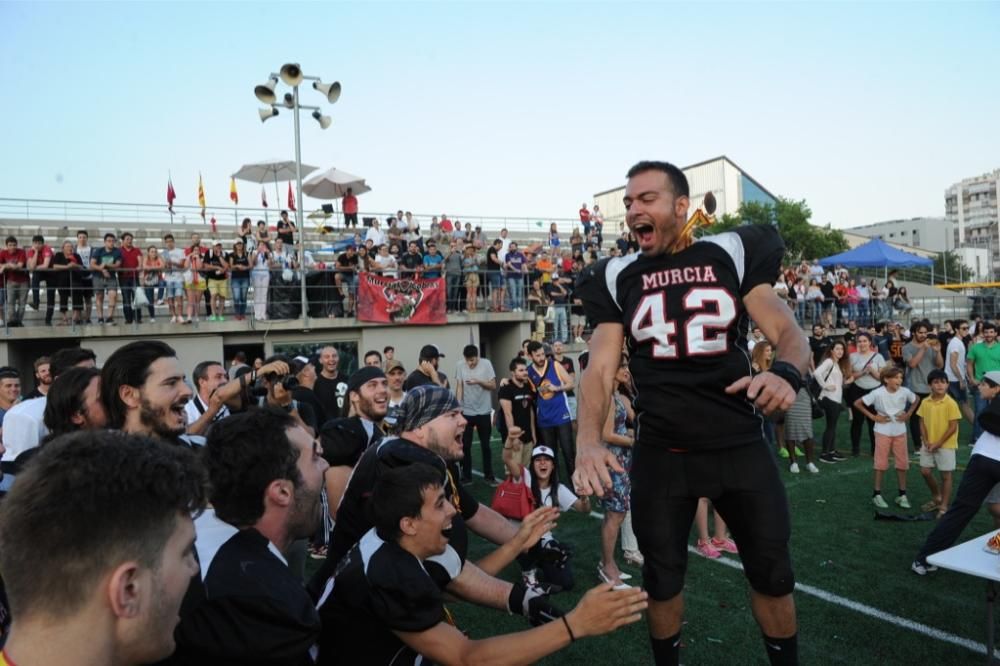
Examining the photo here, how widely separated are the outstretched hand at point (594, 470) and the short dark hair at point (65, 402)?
3029mm

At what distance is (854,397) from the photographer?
40.4ft

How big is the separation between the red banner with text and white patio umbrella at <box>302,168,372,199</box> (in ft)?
14.4

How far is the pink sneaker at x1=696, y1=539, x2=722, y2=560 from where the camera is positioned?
6.89 metres

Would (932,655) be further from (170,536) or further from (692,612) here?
(170,536)

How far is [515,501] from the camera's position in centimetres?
664

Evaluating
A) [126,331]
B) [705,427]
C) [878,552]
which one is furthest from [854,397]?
[126,331]

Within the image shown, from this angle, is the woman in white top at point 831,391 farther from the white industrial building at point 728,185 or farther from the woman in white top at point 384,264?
the white industrial building at point 728,185

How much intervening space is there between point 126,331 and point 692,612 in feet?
41.4

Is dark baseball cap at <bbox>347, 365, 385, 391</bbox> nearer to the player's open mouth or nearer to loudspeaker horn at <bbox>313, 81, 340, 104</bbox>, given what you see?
the player's open mouth

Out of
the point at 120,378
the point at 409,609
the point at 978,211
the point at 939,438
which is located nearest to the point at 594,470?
the point at 409,609

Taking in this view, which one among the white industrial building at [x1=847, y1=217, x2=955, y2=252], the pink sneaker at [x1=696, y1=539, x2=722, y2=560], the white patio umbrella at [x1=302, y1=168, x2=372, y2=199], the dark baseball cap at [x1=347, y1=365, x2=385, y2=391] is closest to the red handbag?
the pink sneaker at [x1=696, y1=539, x2=722, y2=560]

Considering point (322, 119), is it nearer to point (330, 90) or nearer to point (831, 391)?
point (330, 90)

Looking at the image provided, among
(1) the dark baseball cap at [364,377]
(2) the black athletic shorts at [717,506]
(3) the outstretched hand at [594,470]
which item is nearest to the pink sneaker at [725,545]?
(1) the dark baseball cap at [364,377]

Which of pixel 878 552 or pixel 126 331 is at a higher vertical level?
pixel 126 331
